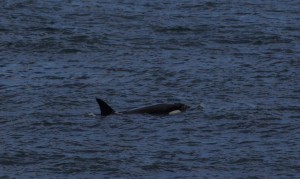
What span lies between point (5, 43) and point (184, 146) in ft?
48.9

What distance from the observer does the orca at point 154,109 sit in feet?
91.5

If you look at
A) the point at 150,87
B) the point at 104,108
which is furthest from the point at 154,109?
the point at 150,87

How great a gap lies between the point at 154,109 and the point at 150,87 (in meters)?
3.33

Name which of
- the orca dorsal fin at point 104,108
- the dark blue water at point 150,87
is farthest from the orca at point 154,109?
the dark blue water at point 150,87

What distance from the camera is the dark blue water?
2400cm

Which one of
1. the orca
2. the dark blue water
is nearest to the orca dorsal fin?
the orca

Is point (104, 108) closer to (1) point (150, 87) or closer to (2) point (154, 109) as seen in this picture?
(2) point (154, 109)

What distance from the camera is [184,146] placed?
25.1 m

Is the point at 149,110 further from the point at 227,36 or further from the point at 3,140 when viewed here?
the point at 227,36

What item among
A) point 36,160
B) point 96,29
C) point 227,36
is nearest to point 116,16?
point 96,29

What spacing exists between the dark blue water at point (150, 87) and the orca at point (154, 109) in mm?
311

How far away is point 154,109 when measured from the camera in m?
28.3

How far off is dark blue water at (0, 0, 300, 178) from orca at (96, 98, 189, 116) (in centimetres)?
31

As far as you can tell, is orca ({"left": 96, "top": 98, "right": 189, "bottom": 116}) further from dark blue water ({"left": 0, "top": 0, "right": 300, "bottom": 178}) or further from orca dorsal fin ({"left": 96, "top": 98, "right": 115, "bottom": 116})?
dark blue water ({"left": 0, "top": 0, "right": 300, "bottom": 178})
